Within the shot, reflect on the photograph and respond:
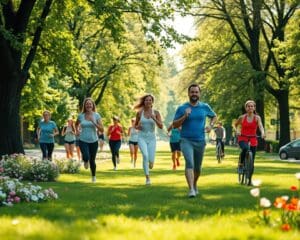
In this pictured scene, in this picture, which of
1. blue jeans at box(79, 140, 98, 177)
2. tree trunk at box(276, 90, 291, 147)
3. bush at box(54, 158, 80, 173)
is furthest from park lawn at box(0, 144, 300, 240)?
tree trunk at box(276, 90, 291, 147)

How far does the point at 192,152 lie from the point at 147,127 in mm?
3553

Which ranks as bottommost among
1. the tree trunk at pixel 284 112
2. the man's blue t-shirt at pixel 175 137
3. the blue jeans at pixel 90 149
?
the blue jeans at pixel 90 149

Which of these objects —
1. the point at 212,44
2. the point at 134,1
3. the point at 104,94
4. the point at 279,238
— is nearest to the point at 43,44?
the point at 134,1

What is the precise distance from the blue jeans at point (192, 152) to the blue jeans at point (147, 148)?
3.08 meters

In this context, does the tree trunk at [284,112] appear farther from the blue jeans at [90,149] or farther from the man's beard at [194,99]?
the man's beard at [194,99]

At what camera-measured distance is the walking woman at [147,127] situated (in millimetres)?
15039

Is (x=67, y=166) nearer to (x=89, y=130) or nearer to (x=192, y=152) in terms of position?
(x=89, y=130)

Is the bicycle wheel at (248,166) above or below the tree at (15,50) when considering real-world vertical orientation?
below

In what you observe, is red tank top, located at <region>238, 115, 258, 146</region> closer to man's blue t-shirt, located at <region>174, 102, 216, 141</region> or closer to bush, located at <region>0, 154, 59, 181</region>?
man's blue t-shirt, located at <region>174, 102, 216, 141</region>

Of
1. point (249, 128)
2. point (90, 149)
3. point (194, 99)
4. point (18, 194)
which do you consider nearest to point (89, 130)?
point (90, 149)

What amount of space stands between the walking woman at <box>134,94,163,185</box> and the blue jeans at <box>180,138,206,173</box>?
3.13 m

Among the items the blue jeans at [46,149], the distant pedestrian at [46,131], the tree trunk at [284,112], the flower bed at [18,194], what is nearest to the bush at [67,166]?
the blue jeans at [46,149]

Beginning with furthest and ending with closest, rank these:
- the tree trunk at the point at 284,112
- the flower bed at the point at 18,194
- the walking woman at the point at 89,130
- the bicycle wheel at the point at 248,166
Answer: the tree trunk at the point at 284,112
the walking woman at the point at 89,130
the bicycle wheel at the point at 248,166
the flower bed at the point at 18,194

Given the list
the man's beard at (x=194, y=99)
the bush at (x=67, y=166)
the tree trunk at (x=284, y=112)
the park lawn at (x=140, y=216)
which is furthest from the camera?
the tree trunk at (x=284, y=112)
